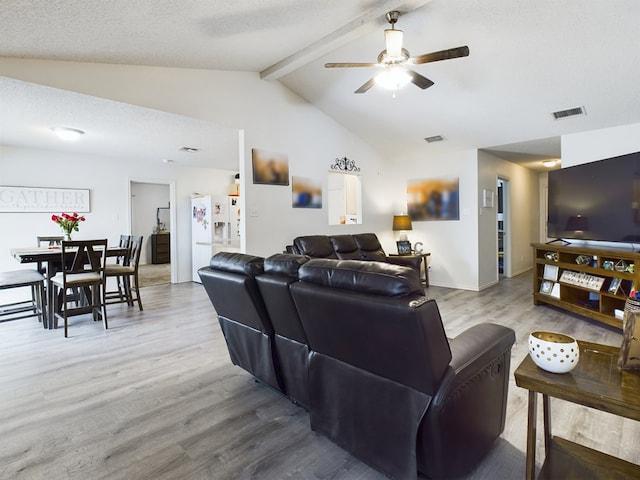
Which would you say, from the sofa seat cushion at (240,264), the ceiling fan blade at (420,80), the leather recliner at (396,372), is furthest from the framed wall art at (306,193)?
the leather recliner at (396,372)

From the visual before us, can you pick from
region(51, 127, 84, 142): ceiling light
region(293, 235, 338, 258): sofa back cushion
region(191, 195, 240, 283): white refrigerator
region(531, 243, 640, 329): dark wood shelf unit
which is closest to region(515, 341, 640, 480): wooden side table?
region(531, 243, 640, 329): dark wood shelf unit

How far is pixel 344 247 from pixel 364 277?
3.63 m

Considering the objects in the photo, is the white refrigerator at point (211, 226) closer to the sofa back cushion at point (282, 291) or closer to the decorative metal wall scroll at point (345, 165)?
the decorative metal wall scroll at point (345, 165)

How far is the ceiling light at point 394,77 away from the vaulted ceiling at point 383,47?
0.47 m

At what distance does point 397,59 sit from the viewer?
2.76 m

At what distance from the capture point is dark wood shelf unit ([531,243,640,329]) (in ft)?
10.9

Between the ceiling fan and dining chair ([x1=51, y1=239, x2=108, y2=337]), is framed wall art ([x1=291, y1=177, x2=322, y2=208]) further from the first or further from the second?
dining chair ([x1=51, y1=239, x2=108, y2=337])

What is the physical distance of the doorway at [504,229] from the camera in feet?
21.8

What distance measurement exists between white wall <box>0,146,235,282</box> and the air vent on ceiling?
5.83 meters

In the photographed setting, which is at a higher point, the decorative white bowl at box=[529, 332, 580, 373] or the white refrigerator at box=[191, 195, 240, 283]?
the white refrigerator at box=[191, 195, 240, 283]

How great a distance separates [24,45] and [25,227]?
11.4ft

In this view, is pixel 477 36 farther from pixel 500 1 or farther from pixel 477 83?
pixel 477 83

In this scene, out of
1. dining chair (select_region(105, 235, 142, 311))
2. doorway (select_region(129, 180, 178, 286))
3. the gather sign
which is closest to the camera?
dining chair (select_region(105, 235, 142, 311))

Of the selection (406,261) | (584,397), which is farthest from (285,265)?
(406,261)
